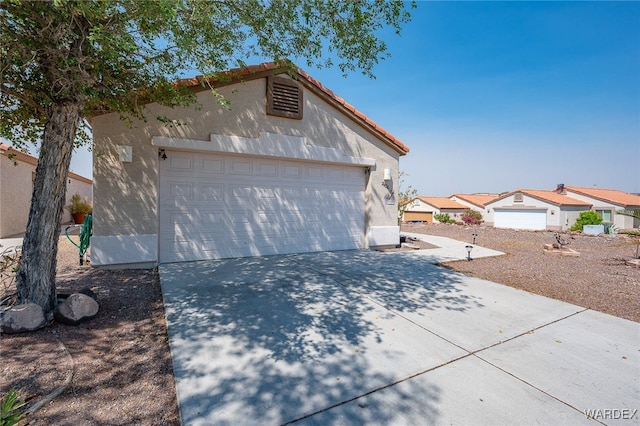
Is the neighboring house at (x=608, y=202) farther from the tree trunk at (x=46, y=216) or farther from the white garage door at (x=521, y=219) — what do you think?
the tree trunk at (x=46, y=216)

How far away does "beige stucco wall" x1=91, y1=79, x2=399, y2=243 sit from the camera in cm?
592

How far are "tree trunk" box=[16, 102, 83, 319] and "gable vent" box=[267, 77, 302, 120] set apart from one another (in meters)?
4.45

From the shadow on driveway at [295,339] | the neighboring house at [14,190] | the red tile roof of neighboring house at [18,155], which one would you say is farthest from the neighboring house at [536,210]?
the red tile roof of neighboring house at [18,155]

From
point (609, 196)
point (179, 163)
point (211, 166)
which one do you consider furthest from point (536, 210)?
point (179, 163)

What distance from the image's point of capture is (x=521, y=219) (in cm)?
3225

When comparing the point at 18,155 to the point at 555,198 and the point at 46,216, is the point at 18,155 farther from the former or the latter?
the point at 555,198

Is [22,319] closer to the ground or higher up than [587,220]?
closer to the ground

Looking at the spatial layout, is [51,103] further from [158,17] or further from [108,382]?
[108,382]

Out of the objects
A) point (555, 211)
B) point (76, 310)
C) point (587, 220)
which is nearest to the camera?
point (76, 310)

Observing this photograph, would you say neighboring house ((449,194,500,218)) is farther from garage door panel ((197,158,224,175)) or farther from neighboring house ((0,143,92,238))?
neighboring house ((0,143,92,238))

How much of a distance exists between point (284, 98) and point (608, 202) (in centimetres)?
3734

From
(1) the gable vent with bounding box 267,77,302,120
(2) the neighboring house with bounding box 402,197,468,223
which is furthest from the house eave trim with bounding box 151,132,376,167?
(2) the neighboring house with bounding box 402,197,468,223

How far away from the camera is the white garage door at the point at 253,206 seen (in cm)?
668
